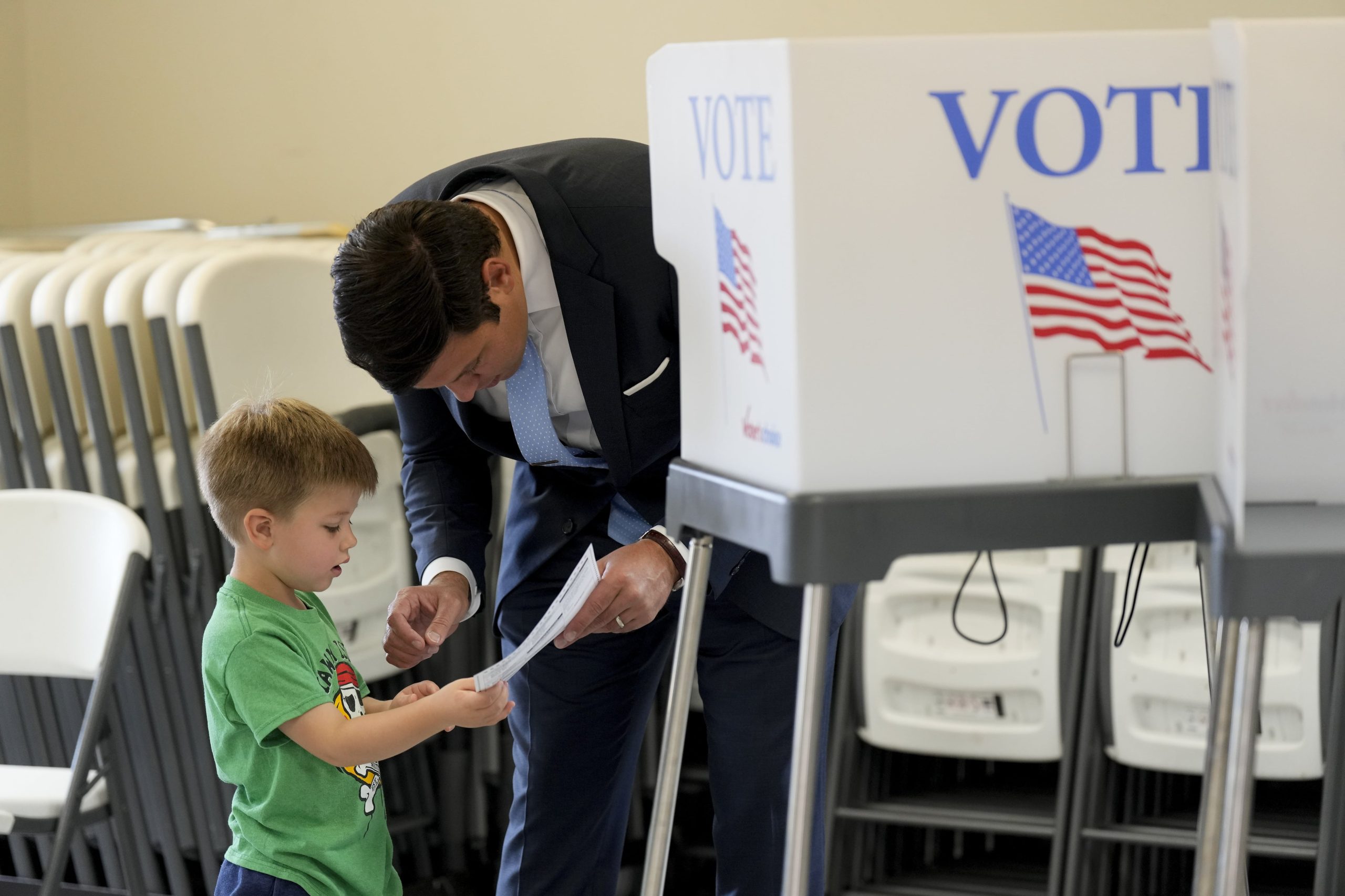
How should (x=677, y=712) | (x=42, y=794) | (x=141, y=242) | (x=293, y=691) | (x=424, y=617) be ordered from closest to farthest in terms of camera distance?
(x=677, y=712) < (x=293, y=691) < (x=424, y=617) < (x=42, y=794) < (x=141, y=242)

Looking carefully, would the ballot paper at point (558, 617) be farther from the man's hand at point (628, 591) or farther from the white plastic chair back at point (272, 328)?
the white plastic chair back at point (272, 328)

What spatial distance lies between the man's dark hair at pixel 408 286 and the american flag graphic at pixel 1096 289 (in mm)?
540

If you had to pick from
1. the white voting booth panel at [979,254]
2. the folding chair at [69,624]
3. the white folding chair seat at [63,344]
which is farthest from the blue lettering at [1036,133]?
the white folding chair seat at [63,344]

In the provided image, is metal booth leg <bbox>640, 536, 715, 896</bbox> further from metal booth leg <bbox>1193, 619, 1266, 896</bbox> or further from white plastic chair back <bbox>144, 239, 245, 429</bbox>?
white plastic chair back <bbox>144, 239, 245, 429</bbox>

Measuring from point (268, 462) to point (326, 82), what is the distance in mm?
1939

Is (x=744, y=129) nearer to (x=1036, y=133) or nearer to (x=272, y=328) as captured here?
(x=1036, y=133)

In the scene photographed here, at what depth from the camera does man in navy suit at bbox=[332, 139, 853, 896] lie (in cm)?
127

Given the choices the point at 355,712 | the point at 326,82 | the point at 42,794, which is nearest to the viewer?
the point at 355,712

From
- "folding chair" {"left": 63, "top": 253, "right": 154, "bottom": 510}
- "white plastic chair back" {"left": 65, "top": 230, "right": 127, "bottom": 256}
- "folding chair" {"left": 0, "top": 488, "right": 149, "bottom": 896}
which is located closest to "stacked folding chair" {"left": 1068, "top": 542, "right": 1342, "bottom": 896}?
"folding chair" {"left": 0, "top": 488, "right": 149, "bottom": 896}

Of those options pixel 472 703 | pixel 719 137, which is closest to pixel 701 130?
pixel 719 137

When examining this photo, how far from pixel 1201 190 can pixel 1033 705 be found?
1506mm

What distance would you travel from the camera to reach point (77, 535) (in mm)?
2020

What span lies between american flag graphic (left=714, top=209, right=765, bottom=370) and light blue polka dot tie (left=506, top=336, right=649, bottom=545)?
1.32 ft

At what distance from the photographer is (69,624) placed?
77.9 inches
